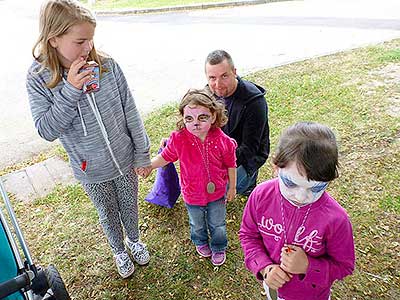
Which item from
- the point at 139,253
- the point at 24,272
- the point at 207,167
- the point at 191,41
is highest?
the point at 24,272

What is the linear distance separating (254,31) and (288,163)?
7288 millimetres

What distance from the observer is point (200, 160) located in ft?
7.47

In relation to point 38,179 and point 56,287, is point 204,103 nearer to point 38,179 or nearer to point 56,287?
point 56,287

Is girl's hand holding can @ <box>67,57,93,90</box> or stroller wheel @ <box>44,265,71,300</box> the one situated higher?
girl's hand holding can @ <box>67,57,93,90</box>

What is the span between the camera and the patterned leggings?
2.26 metres

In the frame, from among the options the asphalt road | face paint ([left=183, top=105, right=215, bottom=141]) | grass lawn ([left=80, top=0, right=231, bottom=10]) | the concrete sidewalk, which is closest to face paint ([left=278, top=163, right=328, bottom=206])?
face paint ([left=183, top=105, right=215, bottom=141])

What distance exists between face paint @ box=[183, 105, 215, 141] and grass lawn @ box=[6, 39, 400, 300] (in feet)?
3.24

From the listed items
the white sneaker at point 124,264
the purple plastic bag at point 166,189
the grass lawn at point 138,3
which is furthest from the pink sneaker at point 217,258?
the grass lawn at point 138,3

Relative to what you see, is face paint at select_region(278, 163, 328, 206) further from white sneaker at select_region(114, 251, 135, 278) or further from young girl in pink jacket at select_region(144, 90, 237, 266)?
white sneaker at select_region(114, 251, 135, 278)

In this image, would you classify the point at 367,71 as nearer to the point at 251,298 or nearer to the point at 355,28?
the point at 355,28

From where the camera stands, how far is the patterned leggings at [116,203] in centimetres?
226

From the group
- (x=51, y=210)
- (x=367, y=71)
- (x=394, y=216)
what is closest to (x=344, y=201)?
(x=394, y=216)

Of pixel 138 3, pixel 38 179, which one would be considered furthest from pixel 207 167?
pixel 138 3

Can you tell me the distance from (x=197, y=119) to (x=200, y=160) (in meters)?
0.27
